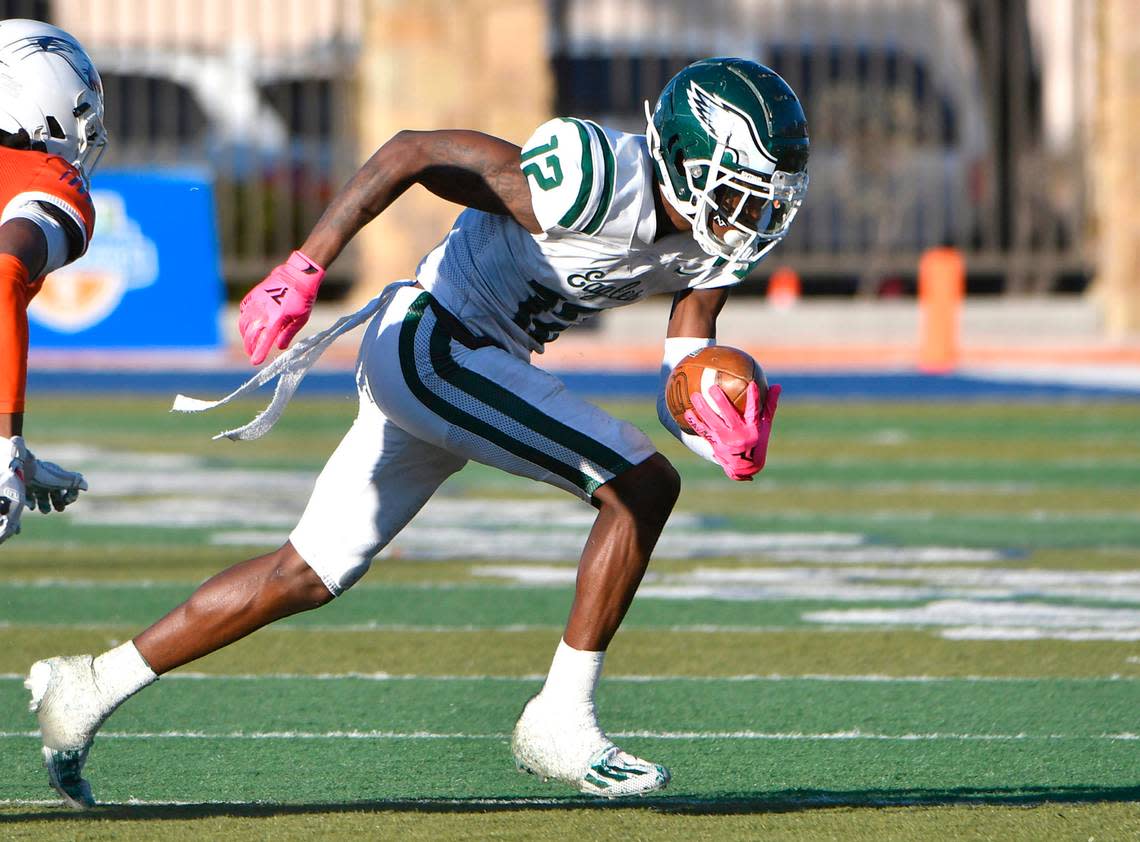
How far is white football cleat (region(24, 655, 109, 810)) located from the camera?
4.15m

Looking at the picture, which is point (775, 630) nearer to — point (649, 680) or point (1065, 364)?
point (649, 680)

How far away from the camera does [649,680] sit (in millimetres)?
5547

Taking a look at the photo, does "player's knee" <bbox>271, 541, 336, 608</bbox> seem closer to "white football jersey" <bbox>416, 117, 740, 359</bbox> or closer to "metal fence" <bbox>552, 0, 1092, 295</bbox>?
"white football jersey" <bbox>416, 117, 740, 359</bbox>

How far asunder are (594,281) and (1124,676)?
2.10 meters

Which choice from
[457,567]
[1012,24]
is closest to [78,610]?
[457,567]

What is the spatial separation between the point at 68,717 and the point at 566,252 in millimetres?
1392

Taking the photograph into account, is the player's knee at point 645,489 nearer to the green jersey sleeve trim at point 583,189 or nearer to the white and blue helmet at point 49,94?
the green jersey sleeve trim at point 583,189

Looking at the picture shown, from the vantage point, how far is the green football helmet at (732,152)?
4.17 metres

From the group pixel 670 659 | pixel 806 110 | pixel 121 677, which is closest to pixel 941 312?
pixel 806 110

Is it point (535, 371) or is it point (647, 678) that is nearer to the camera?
point (535, 371)

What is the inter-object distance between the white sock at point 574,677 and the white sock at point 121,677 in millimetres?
828

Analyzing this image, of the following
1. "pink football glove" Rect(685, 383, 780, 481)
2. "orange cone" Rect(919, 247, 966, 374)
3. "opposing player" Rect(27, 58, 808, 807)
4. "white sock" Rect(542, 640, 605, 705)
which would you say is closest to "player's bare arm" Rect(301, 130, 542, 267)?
"opposing player" Rect(27, 58, 808, 807)

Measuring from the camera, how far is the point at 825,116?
58.2 feet

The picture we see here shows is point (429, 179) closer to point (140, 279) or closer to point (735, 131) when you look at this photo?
point (735, 131)
